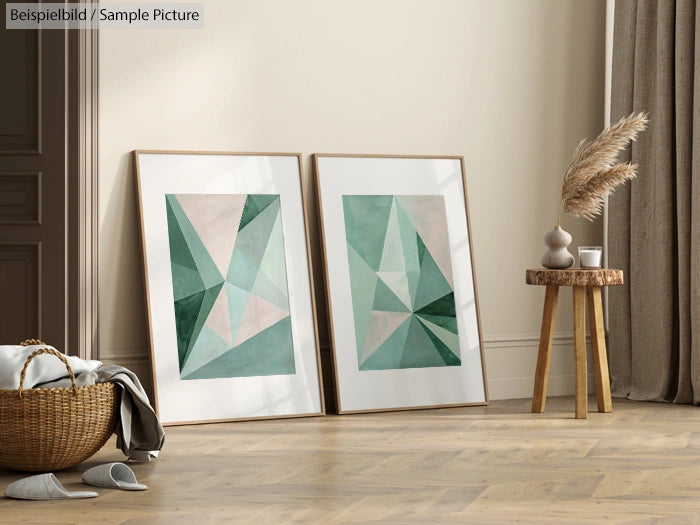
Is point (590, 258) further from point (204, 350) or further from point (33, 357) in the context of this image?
point (33, 357)

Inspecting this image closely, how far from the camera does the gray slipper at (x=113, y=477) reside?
2961mm

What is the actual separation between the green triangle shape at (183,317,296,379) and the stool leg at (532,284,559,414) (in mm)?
1111

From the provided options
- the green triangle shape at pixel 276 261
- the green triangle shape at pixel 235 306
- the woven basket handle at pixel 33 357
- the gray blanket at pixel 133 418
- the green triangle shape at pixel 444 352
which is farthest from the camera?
the green triangle shape at pixel 444 352

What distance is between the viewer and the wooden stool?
13.9 ft

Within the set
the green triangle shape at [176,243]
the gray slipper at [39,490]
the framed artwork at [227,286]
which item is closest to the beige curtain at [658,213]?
the framed artwork at [227,286]

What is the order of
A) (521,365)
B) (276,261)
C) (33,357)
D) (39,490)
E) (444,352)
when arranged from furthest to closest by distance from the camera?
(521,365) → (444,352) → (276,261) → (33,357) → (39,490)

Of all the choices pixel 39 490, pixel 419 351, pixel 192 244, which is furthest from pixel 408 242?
pixel 39 490

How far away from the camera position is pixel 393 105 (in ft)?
15.5

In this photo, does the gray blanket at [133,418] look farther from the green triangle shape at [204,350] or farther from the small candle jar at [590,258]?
the small candle jar at [590,258]

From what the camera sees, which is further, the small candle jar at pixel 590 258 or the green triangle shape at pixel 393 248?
the green triangle shape at pixel 393 248

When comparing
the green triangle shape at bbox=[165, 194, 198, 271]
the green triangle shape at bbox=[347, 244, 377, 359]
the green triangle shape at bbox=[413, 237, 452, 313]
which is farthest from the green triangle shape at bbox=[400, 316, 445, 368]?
the green triangle shape at bbox=[165, 194, 198, 271]

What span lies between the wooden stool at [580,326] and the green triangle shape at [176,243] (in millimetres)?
1510

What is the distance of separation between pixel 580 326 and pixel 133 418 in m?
2.01

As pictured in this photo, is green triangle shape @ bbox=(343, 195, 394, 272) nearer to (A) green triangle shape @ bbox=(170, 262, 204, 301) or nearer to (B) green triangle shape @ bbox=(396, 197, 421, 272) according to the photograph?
(B) green triangle shape @ bbox=(396, 197, 421, 272)
